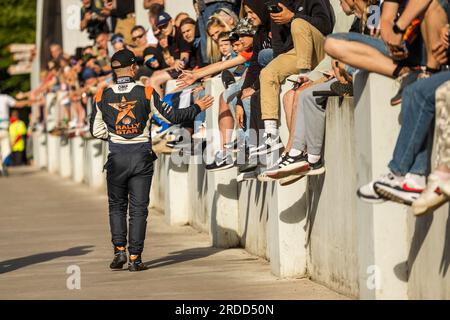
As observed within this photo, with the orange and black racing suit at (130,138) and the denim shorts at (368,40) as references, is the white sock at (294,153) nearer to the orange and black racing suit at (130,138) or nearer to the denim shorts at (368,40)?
the denim shorts at (368,40)

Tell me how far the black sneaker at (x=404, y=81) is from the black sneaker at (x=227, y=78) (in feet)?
20.4

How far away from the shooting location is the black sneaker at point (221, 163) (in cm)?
1517

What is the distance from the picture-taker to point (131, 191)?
14.2 m

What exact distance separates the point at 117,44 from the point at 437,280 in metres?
17.3

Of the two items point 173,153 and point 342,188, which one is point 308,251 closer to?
point 342,188

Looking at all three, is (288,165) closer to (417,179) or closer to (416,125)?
(417,179)

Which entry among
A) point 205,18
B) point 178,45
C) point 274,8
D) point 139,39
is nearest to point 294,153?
point 274,8

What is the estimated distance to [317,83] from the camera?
11.8 meters

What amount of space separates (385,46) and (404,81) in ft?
1.00

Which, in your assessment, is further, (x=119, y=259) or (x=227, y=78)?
(x=227, y=78)

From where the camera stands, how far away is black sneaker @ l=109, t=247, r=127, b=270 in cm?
1423

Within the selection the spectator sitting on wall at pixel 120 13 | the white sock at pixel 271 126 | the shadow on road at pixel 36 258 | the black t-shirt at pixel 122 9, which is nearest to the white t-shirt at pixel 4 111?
the spectator sitting on wall at pixel 120 13

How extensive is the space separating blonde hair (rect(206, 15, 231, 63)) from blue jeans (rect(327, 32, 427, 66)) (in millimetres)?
6929
